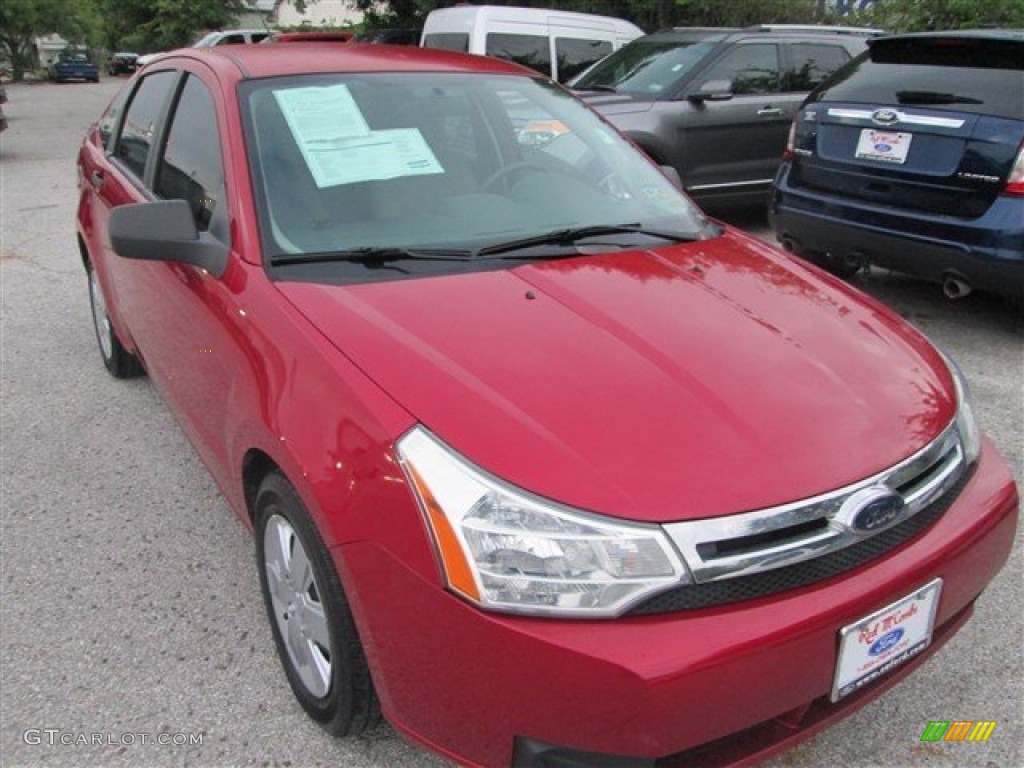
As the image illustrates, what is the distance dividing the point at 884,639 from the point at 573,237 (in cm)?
139

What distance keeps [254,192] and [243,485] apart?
80 cm

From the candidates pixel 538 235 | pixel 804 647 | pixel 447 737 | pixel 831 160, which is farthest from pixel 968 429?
pixel 831 160

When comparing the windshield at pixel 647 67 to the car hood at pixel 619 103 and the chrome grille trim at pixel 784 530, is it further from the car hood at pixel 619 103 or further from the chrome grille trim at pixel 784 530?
the chrome grille trim at pixel 784 530

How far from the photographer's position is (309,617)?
2.06 metres

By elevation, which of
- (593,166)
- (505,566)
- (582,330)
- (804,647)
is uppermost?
(593,166)

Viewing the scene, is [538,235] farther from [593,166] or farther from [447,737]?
[447,737]

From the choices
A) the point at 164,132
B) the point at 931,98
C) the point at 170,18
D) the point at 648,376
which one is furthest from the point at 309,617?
the point at 170,18

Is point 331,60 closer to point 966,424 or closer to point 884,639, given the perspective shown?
point 966,424

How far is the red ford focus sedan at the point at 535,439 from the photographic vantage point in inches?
61.2

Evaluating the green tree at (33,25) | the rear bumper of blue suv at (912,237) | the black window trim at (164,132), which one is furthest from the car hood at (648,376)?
the green tree at (33,25)

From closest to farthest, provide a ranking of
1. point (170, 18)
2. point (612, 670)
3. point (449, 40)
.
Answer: point (612, 670) < point (449, 40) < point (170, 18)

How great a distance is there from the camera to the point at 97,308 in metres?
4.43

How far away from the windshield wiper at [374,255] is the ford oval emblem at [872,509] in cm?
119

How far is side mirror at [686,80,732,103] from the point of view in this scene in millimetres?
6945
